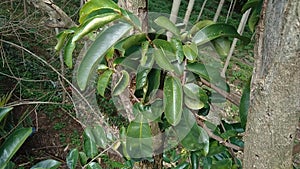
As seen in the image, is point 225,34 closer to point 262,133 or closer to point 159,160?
point 262,133

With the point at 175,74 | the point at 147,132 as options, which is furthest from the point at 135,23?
the point at 147,132

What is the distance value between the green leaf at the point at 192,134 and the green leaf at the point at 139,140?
7cm

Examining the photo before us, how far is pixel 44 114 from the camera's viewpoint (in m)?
2.53

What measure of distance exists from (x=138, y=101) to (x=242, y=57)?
3.58 meters

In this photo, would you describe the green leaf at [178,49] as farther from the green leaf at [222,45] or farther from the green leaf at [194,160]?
the green leaf at [194,160]

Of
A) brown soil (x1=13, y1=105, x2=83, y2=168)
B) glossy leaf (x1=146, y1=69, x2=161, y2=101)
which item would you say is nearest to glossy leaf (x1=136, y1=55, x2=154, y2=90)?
glossy leaf (x1=146, y1=69, x2=161, y2=101)

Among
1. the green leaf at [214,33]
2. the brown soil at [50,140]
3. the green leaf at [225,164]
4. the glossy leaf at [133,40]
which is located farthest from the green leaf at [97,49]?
the brown soil at [50,140]

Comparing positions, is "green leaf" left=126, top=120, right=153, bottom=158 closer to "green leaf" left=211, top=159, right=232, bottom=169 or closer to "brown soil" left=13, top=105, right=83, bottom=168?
"green leaf" left=211, top=159, right=232, bottom=169

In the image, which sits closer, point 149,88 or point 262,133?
point 262,133

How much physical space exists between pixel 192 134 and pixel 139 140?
0.35 ft

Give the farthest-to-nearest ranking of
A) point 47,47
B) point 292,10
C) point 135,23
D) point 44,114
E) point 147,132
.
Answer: point 47,47, point 44,114, point 147,132, point 135,23, point 292,10

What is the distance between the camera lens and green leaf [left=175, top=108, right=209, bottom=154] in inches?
22.5

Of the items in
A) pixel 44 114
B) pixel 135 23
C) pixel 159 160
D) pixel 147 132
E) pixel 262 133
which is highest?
pixel 135 23

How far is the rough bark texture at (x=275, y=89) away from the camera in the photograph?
0.34 metres
